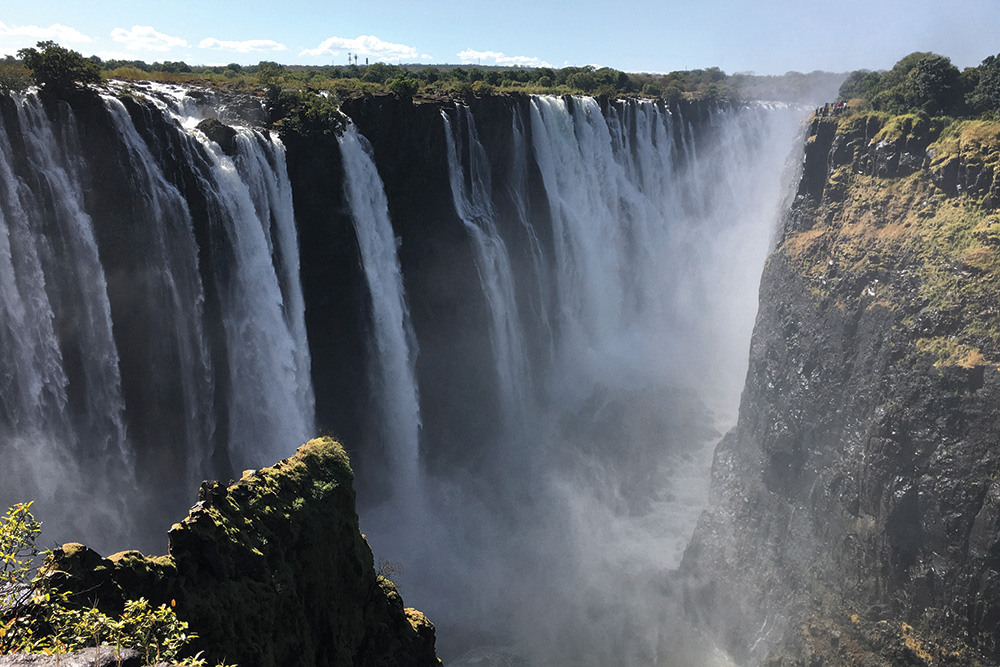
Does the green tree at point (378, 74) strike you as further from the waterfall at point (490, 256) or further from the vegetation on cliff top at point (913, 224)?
the vegetation on cliff top at point (913, 224)

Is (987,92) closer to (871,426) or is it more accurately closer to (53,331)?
(871,426)

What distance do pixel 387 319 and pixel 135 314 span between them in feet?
31.6

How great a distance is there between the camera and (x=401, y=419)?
1041 inches

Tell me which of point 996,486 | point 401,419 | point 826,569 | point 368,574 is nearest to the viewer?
point 368,574

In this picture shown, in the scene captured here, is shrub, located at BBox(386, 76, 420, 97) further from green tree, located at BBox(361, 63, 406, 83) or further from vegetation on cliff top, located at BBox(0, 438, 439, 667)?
vegetation on cliff top, located at BBox(0, 438, 439, 667)

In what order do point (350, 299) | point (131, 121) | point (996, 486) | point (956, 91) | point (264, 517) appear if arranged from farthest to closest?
point (350, 299)
point (956, 91)
point (131, 121)
point (996, 486)
point (264, 517)

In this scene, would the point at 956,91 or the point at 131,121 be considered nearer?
the point at 131,121

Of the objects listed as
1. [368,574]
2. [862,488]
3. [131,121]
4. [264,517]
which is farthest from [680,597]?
[131,121]

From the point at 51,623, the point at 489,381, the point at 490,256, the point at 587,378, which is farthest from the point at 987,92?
the point at 51,623

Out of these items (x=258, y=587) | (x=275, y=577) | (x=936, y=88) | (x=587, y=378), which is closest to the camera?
(x=258, y=587)

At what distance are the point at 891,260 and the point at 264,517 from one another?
1999 cm

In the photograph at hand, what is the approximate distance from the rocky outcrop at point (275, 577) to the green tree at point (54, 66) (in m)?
14.1

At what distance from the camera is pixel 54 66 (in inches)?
687

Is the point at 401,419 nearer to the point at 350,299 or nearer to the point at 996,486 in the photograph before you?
the point at 350,299
